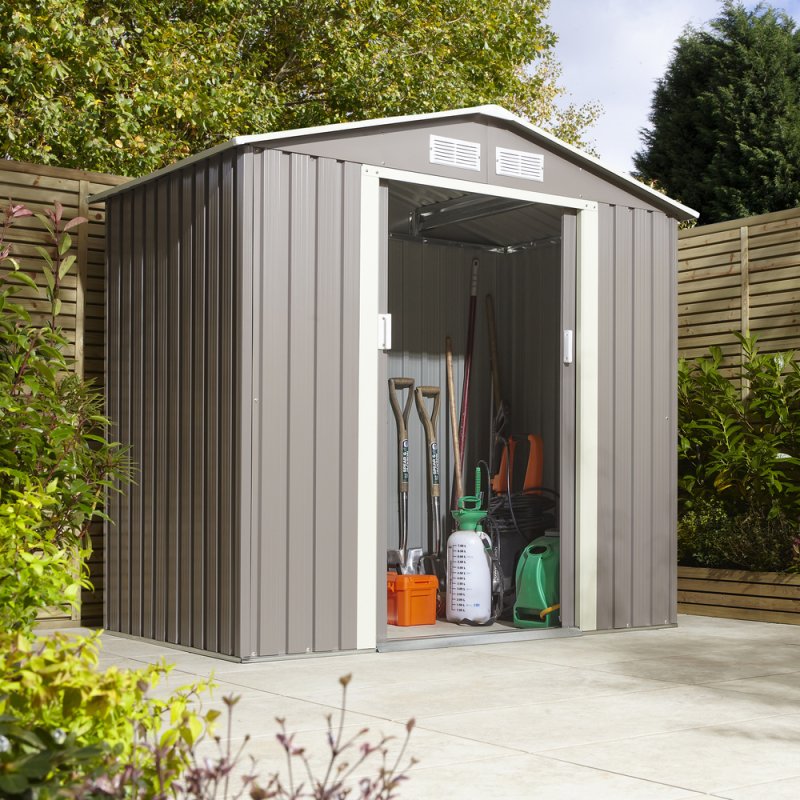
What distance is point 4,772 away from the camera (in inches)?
61.9

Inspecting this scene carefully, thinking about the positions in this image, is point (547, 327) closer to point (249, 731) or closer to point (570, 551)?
point (570, 551)

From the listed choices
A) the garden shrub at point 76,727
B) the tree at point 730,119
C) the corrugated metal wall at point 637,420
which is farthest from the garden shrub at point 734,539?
the tree at point 730,119

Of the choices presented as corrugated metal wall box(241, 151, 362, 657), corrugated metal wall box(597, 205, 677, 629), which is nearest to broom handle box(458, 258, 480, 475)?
corrugated metal wall box(597, 205, 677, 629)

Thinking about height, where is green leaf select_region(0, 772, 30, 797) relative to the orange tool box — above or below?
above

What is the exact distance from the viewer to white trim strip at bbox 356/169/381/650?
17.4 feet

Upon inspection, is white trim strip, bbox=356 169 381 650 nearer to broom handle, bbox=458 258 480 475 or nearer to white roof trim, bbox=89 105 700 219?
white roof trim, bbox=89 105 700 219

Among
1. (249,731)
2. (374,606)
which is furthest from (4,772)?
(374,606)

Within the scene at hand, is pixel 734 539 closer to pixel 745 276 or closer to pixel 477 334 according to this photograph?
pixel 745 276

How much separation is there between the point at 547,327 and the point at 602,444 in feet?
4.46

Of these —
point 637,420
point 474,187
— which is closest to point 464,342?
point 637,420

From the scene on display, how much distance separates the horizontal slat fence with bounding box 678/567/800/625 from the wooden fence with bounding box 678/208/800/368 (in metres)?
1.47

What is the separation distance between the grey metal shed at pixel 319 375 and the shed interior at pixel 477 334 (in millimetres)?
444

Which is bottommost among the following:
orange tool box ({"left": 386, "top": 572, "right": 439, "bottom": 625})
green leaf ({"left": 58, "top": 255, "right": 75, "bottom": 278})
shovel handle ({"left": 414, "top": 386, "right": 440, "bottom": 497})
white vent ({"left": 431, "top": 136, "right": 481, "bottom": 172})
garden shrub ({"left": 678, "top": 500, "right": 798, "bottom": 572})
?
orange tool box ({"left": 386, "top": 572, "right": 439, "bottom": 625})

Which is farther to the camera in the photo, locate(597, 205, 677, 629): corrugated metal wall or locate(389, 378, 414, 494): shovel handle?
locate(389, 378, 414, 494): shovel handle
